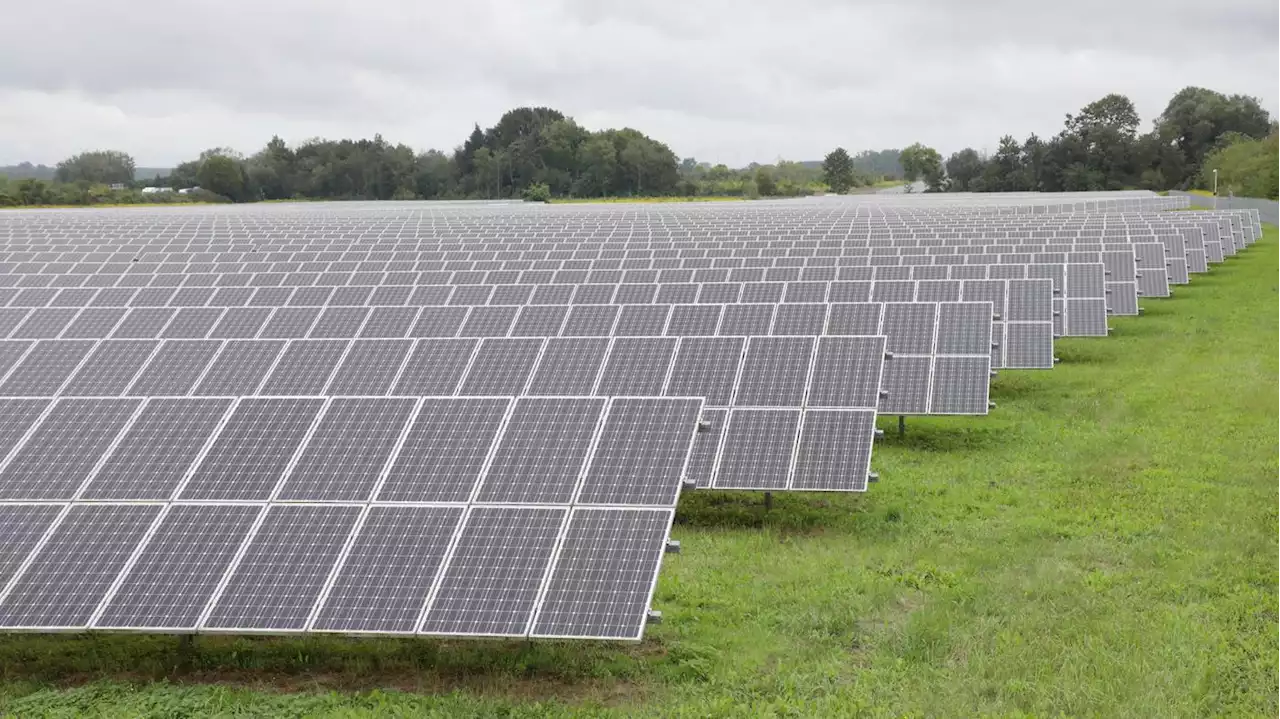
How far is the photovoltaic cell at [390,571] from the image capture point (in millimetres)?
8414

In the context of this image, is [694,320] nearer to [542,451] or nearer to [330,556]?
[542,451]

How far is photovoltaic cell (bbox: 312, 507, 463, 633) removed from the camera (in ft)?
27.6

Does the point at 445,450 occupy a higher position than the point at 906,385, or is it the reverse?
the point at 445,450

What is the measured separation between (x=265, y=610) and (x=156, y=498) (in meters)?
1.91

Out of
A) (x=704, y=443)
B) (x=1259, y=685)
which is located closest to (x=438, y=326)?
(x=704, y=443)

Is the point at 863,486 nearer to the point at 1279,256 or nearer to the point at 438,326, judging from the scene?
the point at 438,326

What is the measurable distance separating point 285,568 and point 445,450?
1859 mm

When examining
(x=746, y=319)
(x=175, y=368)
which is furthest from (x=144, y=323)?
(x=746, y=319)

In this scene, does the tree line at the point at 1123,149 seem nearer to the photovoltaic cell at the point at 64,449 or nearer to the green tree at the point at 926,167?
the green tree at the point at 926,167

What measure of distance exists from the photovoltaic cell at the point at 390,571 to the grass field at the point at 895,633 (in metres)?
0.65

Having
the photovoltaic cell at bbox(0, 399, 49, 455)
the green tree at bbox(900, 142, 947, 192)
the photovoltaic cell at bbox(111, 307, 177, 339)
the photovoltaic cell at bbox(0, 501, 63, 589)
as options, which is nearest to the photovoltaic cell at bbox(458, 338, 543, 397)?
the photovoltaic cell at bbox(0, 399, 49, 455)

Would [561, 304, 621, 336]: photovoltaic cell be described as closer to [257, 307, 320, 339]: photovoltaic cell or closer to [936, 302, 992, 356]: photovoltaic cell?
[257, 307, 320, 339]: photovoltaic cell

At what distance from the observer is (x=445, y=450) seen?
403 inches

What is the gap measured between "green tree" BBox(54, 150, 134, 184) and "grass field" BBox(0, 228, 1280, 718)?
181699 mm
